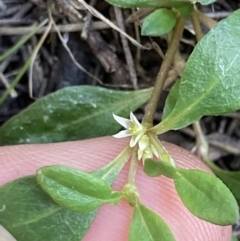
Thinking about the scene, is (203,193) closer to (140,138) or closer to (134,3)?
(140,138)

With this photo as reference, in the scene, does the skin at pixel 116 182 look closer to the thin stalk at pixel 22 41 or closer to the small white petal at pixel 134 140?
the small white petal at pixel 134 140

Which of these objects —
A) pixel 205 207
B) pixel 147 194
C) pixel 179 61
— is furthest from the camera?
pixel 179 61

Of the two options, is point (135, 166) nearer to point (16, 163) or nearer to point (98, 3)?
point (16, 163)

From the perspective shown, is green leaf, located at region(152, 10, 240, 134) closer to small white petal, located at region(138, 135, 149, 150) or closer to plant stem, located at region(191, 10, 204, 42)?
small white petal, located at region(138, 135, 149, 150)

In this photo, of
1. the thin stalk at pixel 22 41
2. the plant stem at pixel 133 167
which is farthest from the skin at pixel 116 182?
the thin stalk at pixel 22 41

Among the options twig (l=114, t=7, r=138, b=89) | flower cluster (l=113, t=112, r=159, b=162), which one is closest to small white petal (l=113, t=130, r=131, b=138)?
flower cluster (l=113, t=112, r=159, b=162)

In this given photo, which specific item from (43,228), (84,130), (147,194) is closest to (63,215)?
(43,228)

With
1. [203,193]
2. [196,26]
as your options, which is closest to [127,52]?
[196,26]
